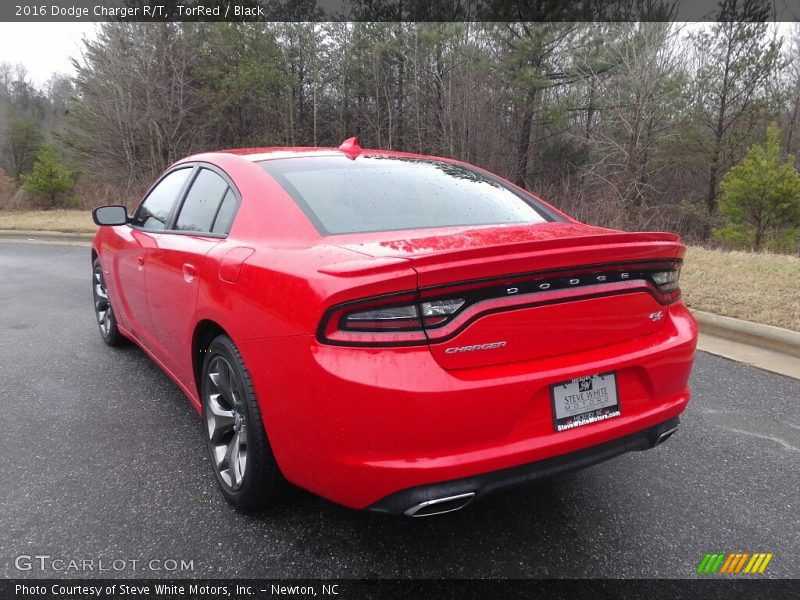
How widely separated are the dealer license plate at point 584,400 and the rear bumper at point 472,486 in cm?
10

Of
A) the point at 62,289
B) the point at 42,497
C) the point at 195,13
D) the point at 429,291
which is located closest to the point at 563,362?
the point at 429,291

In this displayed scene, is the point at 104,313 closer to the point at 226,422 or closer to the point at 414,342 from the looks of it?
the point at 226,422

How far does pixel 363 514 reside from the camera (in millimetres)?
2297

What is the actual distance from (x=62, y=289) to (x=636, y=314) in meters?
7.09

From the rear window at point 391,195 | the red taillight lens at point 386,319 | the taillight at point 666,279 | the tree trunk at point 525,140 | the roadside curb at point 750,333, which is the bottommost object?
the roadside curb at point 750,333

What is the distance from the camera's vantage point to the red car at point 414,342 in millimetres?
1659

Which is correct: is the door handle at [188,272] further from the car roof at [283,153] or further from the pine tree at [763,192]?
the pine tree at [763,192]

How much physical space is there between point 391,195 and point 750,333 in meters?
3.74

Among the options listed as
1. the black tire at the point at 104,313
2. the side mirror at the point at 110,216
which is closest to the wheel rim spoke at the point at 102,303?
the black tire at the point at 104,313

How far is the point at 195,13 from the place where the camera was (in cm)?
2506

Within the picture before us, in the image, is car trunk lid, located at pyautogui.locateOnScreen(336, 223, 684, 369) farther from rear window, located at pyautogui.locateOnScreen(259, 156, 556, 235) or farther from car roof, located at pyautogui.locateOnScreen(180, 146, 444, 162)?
car roof, located at pyautogui.locateOnScreen(180, 146, 444, 162)

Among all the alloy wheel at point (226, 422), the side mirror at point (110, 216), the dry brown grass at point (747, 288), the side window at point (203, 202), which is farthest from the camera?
the dry brown grass at point (747, 288)

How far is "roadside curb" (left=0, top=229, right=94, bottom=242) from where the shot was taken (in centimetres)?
1216

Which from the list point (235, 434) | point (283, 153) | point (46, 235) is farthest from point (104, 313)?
point (46, 235)
